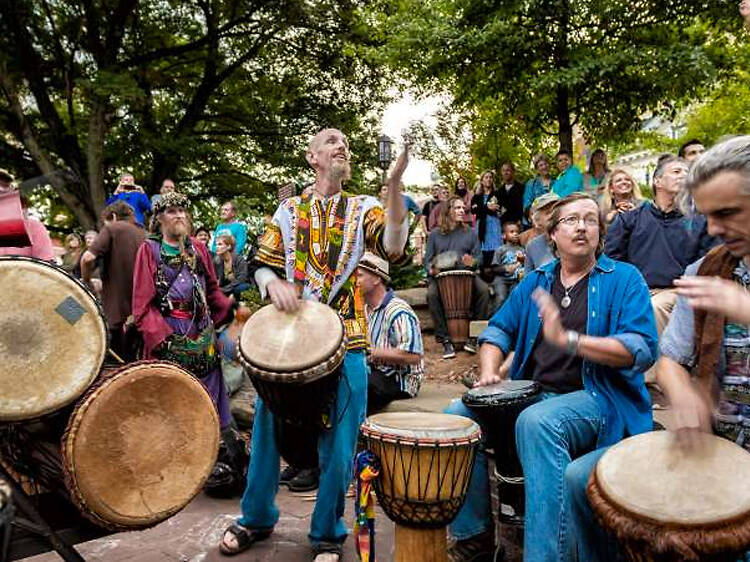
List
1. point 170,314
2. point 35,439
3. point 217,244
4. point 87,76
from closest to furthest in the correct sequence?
point 35,439 → point 170,314 → point 217,244 → point 87,76

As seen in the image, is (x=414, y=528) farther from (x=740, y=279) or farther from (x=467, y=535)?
(x=740, y=279)

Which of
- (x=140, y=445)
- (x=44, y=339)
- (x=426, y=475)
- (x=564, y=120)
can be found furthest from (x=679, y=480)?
(x=564, y=120)

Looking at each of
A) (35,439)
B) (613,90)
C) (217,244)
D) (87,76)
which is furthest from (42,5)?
(35,439)

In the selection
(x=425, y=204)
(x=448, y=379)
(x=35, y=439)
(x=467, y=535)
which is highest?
(x=425, y=204)

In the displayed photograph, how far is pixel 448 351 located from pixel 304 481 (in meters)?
3.51

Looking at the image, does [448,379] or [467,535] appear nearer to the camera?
[467,535]

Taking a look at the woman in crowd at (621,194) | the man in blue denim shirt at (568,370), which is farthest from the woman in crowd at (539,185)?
the man in blue denim shirt at (568,370)

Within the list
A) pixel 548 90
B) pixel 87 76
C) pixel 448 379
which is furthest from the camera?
pixel 87 76

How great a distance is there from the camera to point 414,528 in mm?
2588

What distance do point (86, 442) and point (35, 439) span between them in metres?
0.38

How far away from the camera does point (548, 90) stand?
9.66 m

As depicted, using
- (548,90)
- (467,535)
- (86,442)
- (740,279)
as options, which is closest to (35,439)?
(86,442)

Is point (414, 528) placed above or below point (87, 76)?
below

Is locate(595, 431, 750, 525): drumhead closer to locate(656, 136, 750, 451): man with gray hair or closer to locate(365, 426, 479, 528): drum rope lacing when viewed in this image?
locate(656, 136, 750, 451): man with gray hair
